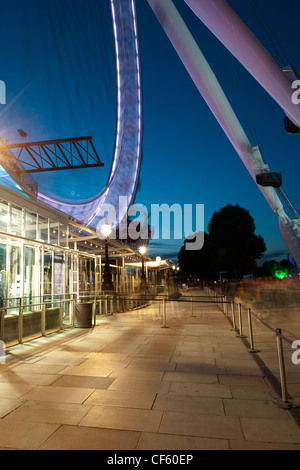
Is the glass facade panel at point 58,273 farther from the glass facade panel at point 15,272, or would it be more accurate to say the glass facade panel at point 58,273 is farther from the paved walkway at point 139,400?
the paved walkway at point 139,400

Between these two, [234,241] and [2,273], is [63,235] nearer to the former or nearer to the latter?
[2,273]

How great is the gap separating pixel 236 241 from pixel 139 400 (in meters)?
51.6

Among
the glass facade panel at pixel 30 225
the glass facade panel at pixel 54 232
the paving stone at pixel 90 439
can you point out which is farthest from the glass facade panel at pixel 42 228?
the paving stone at pixel 90 439

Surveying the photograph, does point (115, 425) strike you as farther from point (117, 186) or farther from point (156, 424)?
point (117, 186)

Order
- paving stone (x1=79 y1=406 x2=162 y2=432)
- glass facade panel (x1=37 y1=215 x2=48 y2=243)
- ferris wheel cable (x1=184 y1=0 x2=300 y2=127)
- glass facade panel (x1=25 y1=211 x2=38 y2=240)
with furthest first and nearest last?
1. glass facade panel (x1=37 y1=215 x2=48 y2=243)
2. glass facade panel (x1=25 y1=211 x2=38 y2=240)
3. ferris wheel cable (x1=184 y1=0 x2=300 y2=127)
4. paving stone (x1=79 y1=406 x2=162 y2=432)

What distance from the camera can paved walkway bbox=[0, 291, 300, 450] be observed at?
3.59 metres

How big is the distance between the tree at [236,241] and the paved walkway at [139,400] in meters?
47.1

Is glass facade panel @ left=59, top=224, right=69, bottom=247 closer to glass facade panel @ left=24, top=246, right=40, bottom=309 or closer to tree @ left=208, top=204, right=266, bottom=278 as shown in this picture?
glass facade panel @ left=24, top=246, right=40, bottom=309

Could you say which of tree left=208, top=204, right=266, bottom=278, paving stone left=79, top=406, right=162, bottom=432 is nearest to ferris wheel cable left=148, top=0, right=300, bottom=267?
paving stone left=79, top=406, right=162, bottom=432

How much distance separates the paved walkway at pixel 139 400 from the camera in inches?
141

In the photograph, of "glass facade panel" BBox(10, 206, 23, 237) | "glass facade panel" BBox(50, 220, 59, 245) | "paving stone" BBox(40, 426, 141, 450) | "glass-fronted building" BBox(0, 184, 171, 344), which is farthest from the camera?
"glass facade panel" BBox(50, 220, 59, 245)

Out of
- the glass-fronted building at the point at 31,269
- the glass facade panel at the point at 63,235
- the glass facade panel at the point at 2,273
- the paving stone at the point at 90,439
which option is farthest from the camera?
the glass facade panel at the point at 63,235

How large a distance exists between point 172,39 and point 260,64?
10.8 meters

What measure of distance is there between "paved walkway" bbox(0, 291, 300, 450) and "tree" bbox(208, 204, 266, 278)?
47.1 meters
